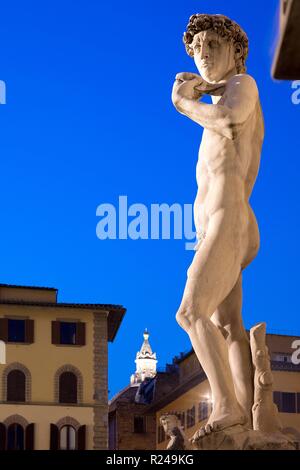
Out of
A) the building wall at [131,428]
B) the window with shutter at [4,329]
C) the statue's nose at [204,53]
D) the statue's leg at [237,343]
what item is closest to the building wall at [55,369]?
the window with shutter at [4,329]

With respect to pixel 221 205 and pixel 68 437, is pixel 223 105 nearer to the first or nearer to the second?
pixel 221 205

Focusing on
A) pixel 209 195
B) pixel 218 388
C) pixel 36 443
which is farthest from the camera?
pixel 36 443

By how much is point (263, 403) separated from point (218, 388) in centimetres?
54

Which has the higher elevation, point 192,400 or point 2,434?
point 192,400

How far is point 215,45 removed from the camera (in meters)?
9.60

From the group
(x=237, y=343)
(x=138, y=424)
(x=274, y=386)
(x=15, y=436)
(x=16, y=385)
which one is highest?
(x=16, y=385)

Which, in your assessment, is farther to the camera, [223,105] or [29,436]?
[29,436]

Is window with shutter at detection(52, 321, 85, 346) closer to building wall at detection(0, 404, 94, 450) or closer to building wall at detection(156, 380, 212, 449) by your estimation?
building wall at detection(0, 404, 94, 450)

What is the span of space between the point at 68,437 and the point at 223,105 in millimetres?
54346

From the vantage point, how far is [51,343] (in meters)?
63.1

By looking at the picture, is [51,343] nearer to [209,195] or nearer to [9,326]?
[9,326]

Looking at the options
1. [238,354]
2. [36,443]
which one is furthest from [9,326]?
[238,354]

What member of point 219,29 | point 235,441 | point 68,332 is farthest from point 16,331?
point 235,441
